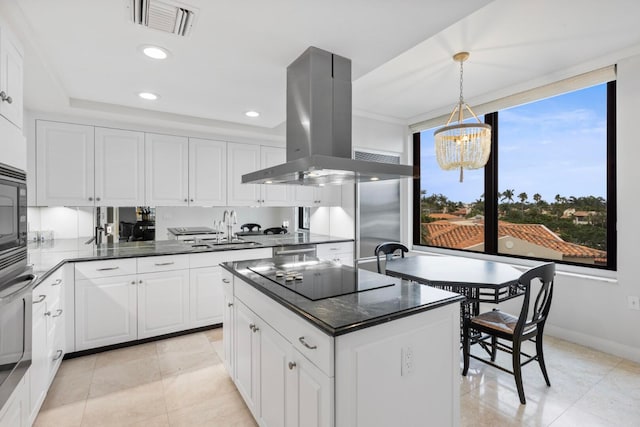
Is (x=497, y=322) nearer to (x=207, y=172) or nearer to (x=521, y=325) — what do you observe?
(x=521, y=325)

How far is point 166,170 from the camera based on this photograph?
3.63 meters

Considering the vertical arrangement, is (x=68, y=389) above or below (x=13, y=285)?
below

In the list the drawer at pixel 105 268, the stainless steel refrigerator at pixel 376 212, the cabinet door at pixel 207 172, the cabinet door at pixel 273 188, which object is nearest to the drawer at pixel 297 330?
the drawer at pixel 105 268

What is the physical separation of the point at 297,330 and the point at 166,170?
296 centimetres

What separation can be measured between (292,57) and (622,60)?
2.91 m

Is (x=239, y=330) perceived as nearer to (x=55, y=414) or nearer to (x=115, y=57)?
(x=55, y=414)

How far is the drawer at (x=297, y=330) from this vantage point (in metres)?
1.20

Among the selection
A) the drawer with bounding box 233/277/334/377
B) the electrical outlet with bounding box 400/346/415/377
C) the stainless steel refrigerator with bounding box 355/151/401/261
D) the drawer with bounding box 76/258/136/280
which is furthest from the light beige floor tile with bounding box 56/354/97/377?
the stainless steel refrigerator with bounding box 355/151/401/261

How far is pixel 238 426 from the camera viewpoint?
191 cm

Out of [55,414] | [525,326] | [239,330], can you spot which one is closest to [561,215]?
[525,326]

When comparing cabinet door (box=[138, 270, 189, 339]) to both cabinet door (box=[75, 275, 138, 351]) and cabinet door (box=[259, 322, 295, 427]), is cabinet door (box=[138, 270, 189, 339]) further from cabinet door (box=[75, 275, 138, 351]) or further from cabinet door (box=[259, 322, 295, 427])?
cabinet door (box=[259, 322, 295, 427])

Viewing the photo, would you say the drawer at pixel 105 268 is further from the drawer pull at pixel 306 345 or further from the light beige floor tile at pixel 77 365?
the drawer pull at pixel 306 345

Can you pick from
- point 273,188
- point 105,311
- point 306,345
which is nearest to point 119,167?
point 105,311

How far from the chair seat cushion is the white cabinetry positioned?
203 centimetres
